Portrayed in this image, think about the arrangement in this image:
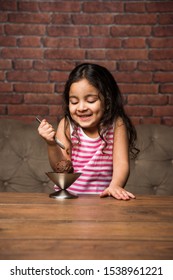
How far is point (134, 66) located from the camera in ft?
10.00

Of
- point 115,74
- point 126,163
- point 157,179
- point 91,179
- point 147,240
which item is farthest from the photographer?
point 115,74

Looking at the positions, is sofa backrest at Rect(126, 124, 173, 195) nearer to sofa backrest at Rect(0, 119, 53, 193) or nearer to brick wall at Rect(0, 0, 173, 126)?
brick wall at Rect(0, 0, 173, 126)

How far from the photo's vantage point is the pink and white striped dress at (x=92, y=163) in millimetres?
2146

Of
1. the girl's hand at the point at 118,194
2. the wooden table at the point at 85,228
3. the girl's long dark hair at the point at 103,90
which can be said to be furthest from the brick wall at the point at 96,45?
the wooden table at the point at 85,228

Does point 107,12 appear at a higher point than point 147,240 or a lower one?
higher

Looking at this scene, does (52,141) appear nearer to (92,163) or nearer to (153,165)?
(92,163)

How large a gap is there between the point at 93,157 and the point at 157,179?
26.3 inches

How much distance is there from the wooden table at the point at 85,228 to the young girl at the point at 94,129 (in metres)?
0.55

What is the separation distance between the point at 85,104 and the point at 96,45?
47.0 inches

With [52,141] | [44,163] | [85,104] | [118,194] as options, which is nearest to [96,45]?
[44,163]

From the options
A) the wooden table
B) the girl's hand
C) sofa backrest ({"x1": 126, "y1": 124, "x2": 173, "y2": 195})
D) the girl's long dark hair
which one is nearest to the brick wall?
sofa backrest ({"x1": 126, "y1": 124, "x2": 173, "y2": 195})
